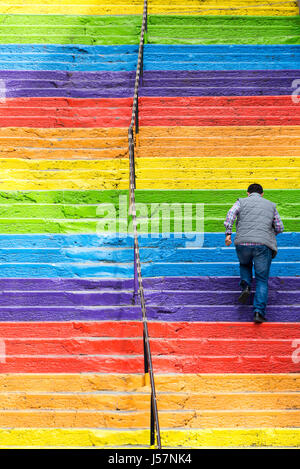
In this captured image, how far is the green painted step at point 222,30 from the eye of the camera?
10.5 metres

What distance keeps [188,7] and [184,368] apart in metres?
8.03

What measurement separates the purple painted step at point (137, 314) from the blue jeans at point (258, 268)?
Answer: 244mm

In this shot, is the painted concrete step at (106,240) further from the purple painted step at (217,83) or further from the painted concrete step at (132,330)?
the purple painted step at (217,83)

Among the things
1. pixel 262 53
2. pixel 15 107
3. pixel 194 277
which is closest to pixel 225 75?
pixel 262 53

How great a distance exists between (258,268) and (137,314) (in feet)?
3.96

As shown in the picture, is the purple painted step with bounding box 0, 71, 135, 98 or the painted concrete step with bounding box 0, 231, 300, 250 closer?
the painted concrete step with bounding box 0, 231, 300, 250

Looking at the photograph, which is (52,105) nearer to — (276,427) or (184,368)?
(184,368)

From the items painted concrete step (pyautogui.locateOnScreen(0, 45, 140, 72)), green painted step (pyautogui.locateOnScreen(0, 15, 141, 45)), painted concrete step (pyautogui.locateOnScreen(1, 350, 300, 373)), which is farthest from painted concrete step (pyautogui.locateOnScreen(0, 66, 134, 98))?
painted concrete step (pyautogui.locateOnScreen(1, 350, 300, 373))

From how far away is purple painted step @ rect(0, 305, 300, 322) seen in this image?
5691 mm

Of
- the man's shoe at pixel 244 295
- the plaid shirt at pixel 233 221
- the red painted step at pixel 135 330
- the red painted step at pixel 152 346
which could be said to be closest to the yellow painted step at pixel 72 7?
the plaid shirt at pixel 233 221

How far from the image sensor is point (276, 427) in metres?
4.60

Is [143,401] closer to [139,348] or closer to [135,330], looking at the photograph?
[139,348]

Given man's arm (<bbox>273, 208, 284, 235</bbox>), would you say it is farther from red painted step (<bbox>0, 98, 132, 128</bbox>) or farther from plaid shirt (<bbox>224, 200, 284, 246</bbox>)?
red painted step (<bbox>0, 98, 132, 128</bbox>)

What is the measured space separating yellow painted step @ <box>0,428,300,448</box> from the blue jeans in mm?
1328
